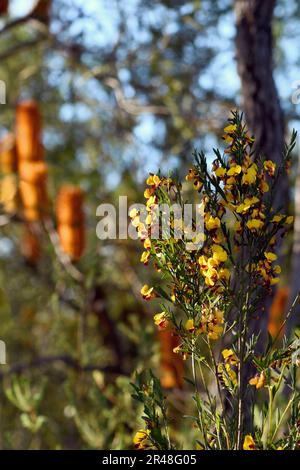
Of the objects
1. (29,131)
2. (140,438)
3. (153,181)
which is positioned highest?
(29,131)

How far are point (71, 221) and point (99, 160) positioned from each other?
1.95m

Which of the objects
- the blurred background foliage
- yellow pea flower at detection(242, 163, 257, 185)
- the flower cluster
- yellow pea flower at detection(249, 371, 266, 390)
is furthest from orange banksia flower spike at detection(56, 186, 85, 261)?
yellow pea flower at detection(249, 371, 266, 390)

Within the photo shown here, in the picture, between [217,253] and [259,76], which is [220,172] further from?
[259,76]

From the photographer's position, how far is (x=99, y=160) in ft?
19.8

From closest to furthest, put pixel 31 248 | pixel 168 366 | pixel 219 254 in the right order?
pixel 219 254
pixel 168 366
pixel 31 248

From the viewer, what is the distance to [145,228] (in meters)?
1.69

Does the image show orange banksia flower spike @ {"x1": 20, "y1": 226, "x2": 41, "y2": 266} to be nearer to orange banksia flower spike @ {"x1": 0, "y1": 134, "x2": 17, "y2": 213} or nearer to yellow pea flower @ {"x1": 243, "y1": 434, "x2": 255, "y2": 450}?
orange banksia flower spike @ {"x1": 0, "y1": 134, "x2": 17, "y2": 213}

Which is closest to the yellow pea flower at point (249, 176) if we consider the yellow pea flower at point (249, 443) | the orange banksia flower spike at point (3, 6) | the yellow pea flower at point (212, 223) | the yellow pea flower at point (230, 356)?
the yellow pea flower at point (212, 223)

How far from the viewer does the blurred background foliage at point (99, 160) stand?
159 inches

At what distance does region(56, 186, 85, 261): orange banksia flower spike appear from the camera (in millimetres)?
4137

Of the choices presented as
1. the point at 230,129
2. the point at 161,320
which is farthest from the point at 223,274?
the point at 230,129

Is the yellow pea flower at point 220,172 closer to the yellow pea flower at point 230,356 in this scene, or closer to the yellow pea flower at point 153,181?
A: the yellow pea flower at point 153,181

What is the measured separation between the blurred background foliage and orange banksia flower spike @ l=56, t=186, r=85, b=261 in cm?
10
